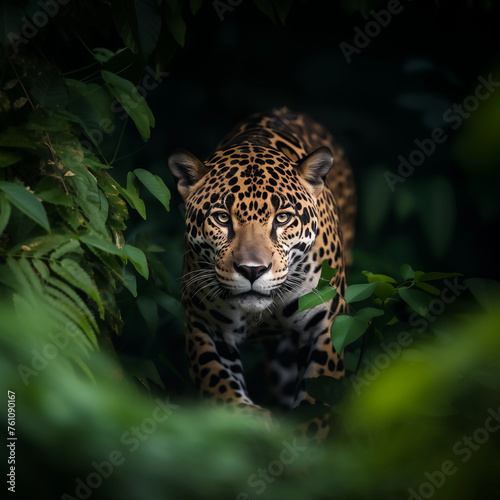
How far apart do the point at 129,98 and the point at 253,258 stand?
1.04 m

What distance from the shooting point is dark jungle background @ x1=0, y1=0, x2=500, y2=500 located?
1.48m

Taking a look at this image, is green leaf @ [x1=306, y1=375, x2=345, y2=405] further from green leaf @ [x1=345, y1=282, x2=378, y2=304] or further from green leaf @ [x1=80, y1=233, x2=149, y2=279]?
green leaf @ [x1=80, y1=233, x2=149, y2=279]

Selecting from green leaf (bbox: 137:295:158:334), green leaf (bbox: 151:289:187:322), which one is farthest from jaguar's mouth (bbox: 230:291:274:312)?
green leaf (bbox: 137:295:158:334)

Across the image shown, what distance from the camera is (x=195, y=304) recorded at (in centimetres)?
439

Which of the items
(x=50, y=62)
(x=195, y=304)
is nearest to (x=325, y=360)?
(x=195, y=304)

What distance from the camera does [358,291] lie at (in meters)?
3.24

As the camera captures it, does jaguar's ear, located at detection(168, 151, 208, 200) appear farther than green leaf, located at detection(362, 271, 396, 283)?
Yes

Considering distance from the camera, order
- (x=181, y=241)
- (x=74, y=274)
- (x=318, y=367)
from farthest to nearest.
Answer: (x=181, y=241), (x=318, y=367), (x=74, y=274)

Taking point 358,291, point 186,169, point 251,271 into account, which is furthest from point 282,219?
point 358,291

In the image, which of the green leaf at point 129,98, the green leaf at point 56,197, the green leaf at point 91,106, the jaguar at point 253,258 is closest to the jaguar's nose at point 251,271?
the jaguar at point 253,258

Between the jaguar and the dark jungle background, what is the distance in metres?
0.23

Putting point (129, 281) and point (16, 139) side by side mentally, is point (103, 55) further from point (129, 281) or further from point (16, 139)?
point (129, 281)

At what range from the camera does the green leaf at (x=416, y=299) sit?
3.33m

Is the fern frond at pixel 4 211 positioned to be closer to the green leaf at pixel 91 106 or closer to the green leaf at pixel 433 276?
the green leaf at pixel 91 106
